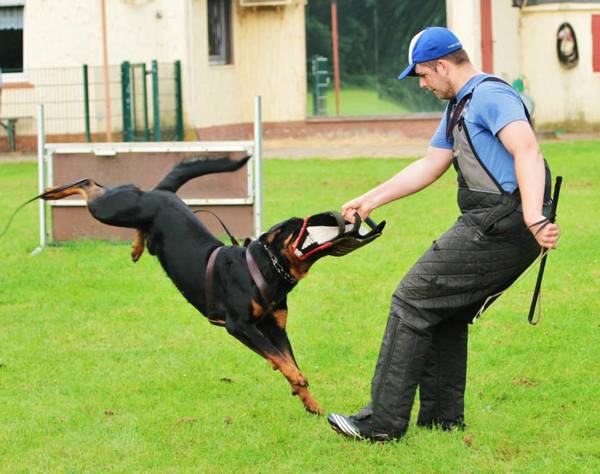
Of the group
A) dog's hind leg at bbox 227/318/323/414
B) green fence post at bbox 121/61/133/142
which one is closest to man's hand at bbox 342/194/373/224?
dog's hind leg at bbox 227/318/323/414

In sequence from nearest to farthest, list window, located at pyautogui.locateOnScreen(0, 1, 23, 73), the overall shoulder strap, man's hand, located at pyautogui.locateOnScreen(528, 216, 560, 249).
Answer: man's hand, located at pyautogui.locateOnScreen(528, 216, 560, 249) < the overall shoulder strap < window, located at pyautogui.locateOnScreen(0, 1, 23, 73)

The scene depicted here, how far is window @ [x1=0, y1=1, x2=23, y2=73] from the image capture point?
2138 cm

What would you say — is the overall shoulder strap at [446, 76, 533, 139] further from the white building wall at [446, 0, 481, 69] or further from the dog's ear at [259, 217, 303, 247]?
the white building wall at [446, 0, 481, 69]

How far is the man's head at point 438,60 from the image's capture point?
5062 mm

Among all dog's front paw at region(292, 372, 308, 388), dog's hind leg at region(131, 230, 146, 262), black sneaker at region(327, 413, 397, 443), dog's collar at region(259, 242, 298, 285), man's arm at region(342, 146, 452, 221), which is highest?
man's arm at region(342, 146, 452, 221)

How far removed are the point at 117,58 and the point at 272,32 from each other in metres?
3.23

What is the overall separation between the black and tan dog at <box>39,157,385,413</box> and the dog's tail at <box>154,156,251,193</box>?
1.04 ft

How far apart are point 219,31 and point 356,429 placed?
1786 centimetres

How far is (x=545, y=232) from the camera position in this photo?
476 cm

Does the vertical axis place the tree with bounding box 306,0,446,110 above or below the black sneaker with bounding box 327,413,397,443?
above

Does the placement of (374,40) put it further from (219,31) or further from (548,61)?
(548,61)

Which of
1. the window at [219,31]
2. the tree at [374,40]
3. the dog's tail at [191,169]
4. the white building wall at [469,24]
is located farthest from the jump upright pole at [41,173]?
the tree at [374,40]

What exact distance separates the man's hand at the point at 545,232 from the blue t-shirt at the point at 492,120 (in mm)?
277

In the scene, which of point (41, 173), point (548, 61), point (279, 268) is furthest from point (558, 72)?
point (279, 268)
